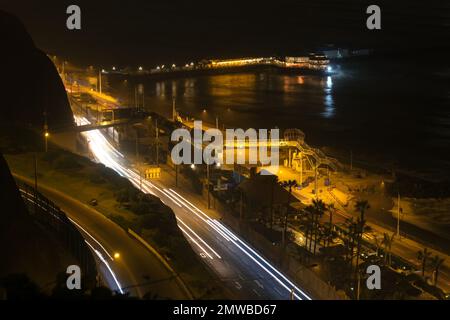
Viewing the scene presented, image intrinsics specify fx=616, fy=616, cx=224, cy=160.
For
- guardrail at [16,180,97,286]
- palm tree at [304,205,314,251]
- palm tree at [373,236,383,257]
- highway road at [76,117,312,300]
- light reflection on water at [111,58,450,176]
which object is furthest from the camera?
light reflection on water at [111,58,450,176]

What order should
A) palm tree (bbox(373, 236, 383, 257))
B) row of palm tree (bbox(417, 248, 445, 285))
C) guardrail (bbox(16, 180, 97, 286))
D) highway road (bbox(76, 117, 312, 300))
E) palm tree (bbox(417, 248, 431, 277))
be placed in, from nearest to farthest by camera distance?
guardrail (bbox(16, 180, 97, 286)), highway road (bbox(76, 117, 312, 300)), row of palm tree (bbox(417, 248, 445, 285)), palm tree (bbox(417, 248, 431, 277)), palm tree (bbox(373, 236, 383, 257))

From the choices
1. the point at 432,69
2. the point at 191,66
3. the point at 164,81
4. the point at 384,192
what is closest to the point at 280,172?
the point at 384,192

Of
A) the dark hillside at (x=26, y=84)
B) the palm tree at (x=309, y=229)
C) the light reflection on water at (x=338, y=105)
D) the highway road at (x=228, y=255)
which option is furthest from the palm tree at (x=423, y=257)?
the dark hillside at (x=26, y=84)

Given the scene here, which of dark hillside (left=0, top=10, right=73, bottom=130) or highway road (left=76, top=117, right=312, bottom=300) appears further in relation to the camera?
dark hillside (left=0, top=10, right=73, bottom=130)

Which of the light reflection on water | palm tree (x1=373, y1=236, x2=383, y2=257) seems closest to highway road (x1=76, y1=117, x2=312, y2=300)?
palm tree (x1=373, y1=236, x2=383, y2=257)

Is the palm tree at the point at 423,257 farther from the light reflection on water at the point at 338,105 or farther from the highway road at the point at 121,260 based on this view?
the light reflection on water at the point at 338,105

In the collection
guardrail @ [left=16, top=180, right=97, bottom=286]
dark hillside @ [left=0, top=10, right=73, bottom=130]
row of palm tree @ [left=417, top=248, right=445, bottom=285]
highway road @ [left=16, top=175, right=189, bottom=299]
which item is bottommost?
row of palm tree @ [left=417, top=248, right=445, bottom=285]

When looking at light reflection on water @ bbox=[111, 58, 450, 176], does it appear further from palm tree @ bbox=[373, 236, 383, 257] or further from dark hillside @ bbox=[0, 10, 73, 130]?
dark hillside @ bbox=[0, 10, 73, 130]
